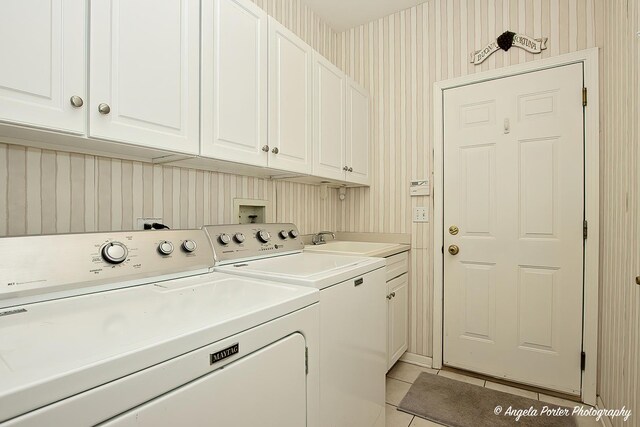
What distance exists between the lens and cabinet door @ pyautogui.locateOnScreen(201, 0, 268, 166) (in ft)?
4.15

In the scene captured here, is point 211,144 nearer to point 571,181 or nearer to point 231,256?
point 231,256

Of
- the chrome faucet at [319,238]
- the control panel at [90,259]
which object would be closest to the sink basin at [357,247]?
the chrome faucet at [319,238]

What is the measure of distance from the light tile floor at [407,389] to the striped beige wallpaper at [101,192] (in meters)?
1.42

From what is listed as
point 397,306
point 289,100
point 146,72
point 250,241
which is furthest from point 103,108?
point 397,306

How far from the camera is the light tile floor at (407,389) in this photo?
1.69 metres

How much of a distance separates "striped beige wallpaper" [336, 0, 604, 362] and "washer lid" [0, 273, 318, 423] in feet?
5.58

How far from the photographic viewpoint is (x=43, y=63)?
838 mm

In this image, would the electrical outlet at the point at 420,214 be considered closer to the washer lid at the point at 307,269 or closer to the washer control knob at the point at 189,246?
the washer lid at the point at 307,269

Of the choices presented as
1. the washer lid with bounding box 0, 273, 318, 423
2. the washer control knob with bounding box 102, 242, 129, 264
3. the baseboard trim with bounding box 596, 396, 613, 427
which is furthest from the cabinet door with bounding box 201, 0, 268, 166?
the baseboard trim with bounding box 596, 396, 613, 427

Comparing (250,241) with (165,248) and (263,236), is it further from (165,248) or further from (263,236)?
(165,248)

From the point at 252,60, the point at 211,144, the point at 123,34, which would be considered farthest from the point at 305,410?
the point at 252,60

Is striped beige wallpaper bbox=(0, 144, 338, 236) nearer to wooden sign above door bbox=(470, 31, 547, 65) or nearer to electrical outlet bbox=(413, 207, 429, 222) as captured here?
electrical outlet bbox=(413, 207, 429, 222)

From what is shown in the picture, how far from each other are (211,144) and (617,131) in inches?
81.3

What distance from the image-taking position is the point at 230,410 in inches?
27.0
